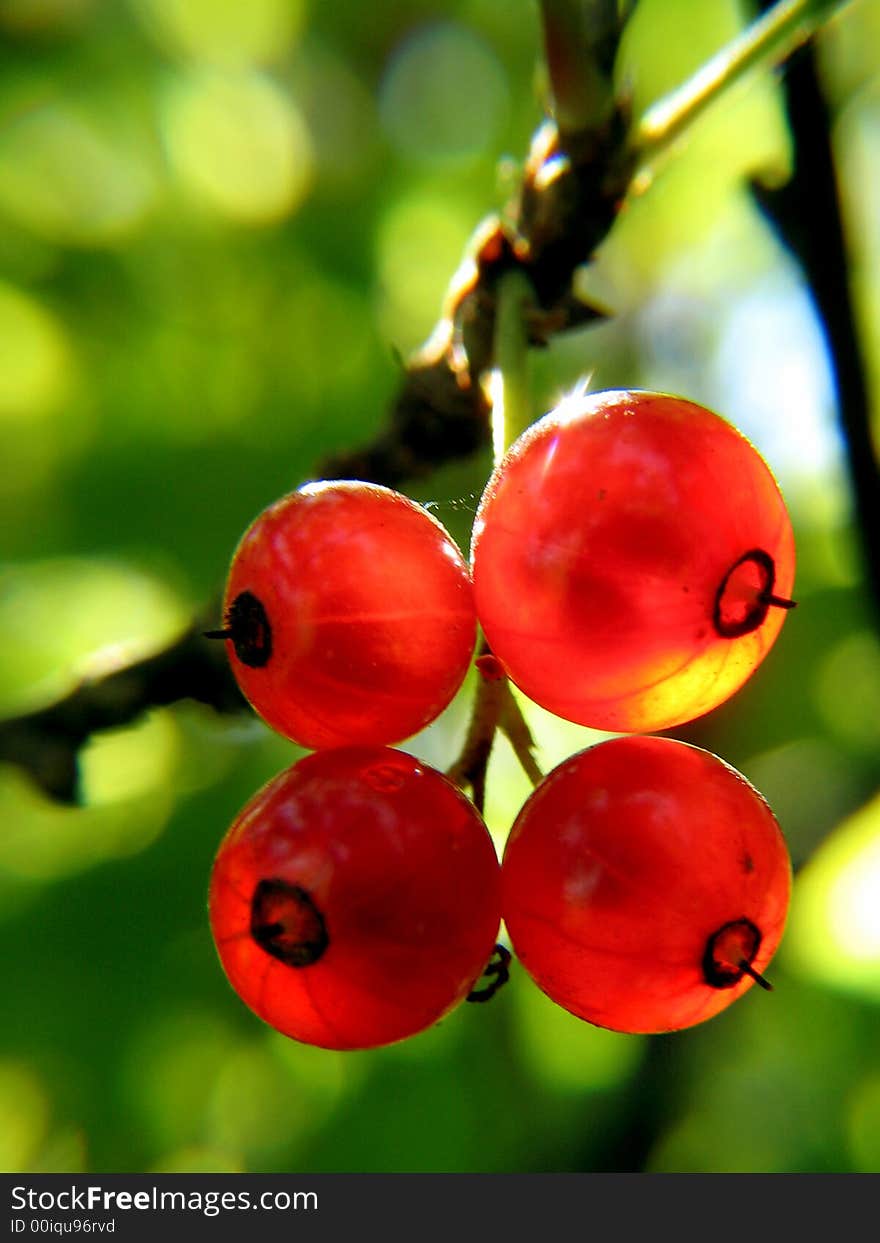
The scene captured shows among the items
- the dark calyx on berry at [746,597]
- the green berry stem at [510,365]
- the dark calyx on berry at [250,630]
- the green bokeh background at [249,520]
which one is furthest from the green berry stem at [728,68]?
the dark calyx on berry at [250,630]

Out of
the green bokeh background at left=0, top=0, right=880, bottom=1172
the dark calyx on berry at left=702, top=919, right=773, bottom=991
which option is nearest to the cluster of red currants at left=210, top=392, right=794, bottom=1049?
the dark calyx on berry at left=702, top=919, right=773, bottom=991

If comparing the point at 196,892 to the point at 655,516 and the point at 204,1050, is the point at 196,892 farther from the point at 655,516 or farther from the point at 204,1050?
the point at 655,516

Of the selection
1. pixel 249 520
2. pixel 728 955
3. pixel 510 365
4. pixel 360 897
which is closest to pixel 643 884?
pixel 728 955

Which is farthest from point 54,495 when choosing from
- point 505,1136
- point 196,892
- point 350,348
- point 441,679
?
point 505,1136

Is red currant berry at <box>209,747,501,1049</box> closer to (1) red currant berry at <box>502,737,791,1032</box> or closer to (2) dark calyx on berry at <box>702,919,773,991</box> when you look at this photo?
(1) red currant berry at <box>502,737,791,1032</box>

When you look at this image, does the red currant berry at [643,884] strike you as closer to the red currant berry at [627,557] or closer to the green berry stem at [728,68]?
the red currant berry at [627,557]

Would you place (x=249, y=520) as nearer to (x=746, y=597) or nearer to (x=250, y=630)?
(x=250, y=630)
